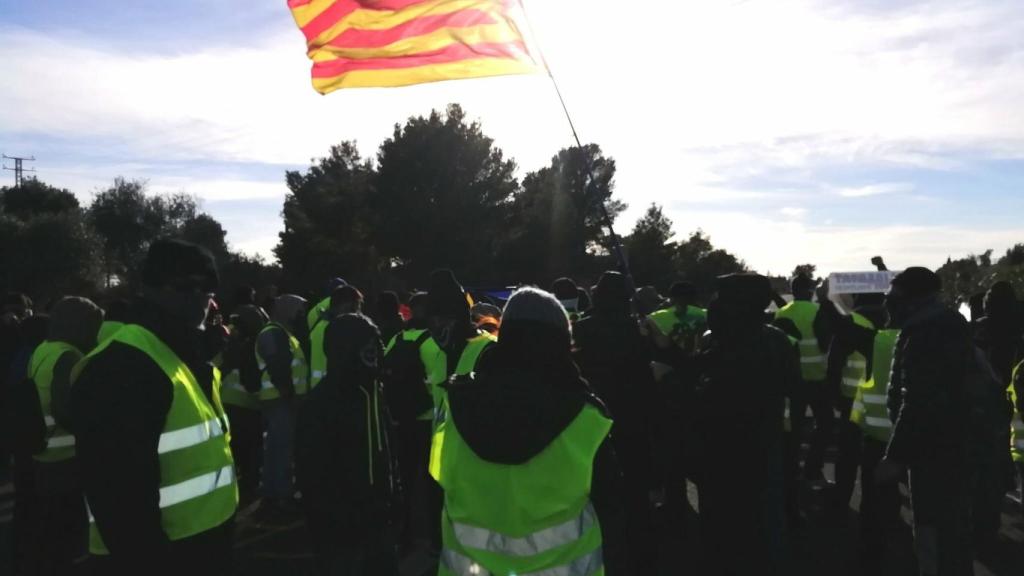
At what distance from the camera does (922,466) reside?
15.6 feet

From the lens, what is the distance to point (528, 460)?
3006mm

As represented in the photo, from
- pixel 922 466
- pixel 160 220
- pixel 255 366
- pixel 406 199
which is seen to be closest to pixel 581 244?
Result: pixel 406 199

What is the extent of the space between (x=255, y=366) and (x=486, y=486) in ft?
20.2

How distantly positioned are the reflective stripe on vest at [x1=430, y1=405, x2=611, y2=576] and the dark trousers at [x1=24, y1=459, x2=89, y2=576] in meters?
3.52

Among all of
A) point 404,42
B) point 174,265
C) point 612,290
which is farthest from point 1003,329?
point 174,265

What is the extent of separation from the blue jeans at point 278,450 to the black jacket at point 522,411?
19.8 ft

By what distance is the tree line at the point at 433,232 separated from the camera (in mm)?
47531

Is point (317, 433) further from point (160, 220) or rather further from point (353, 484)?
point (160, 220)

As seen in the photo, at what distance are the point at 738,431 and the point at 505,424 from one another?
2.09 m

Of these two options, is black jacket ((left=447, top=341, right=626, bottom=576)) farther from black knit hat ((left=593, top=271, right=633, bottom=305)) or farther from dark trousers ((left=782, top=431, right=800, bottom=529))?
dark trousers ((left=782, top=431, right=800, bottom=529))

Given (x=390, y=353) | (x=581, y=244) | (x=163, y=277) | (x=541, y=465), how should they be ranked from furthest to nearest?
(x=581, y=244) < (x=390, y=353) < (x=163, y=277) < (x=541, y=465)

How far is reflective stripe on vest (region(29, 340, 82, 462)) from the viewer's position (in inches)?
220

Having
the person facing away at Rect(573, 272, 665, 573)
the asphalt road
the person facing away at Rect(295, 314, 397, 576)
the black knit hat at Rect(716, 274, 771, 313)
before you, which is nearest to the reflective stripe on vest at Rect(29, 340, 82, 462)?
the asphalt road

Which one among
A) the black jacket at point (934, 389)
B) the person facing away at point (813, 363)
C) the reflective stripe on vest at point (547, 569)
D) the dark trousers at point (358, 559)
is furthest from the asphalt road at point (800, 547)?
the reflective stripe on vest at point (547, 569)
